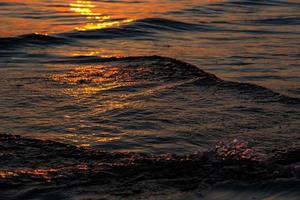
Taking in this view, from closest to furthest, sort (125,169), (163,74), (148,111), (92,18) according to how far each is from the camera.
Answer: (125,169)
(148,111)
(163,74)
(92,18)

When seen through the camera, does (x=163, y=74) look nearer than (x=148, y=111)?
No

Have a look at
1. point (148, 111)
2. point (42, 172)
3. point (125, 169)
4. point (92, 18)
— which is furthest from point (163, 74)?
point (92, 18)

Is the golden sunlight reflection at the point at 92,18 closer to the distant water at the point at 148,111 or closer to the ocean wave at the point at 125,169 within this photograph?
the distant water at the point at 148,111

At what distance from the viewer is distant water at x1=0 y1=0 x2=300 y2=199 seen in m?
4.67

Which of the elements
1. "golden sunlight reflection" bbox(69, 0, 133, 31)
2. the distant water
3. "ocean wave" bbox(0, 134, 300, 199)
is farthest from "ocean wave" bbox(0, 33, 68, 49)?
"ocean wave" bbox(0, 134, 300, 199)

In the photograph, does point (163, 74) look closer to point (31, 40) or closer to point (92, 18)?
point (31, 40)

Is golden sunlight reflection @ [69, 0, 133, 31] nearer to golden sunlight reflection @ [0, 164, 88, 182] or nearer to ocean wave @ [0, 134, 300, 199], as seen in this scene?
ocean wave @ [0, 134, 300, 199]

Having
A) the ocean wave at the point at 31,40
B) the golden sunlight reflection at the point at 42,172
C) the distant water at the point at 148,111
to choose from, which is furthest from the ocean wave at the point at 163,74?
the golden sunlight reflection at the point at 42,172

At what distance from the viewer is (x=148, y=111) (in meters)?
6.66

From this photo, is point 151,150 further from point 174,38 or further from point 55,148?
point 174,38

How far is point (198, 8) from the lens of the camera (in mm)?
16609

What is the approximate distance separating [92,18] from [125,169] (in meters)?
9.94

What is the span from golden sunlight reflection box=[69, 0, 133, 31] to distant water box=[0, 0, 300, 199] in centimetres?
15

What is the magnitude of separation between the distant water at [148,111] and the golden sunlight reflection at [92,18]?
15cm
